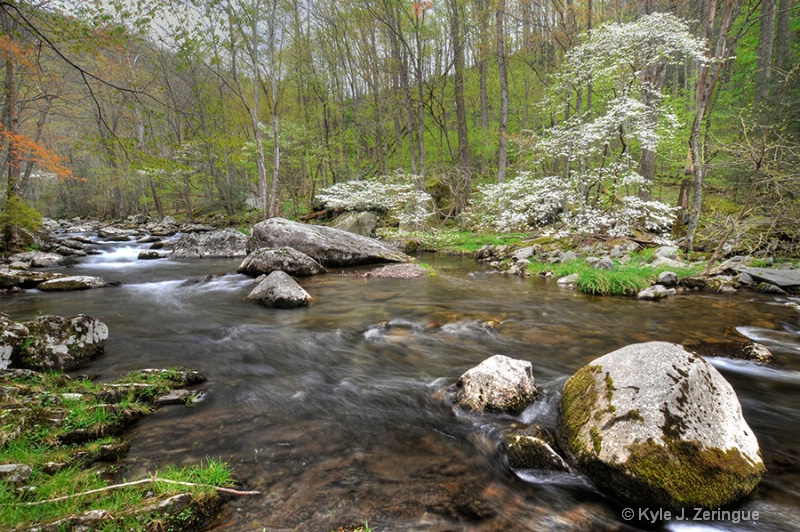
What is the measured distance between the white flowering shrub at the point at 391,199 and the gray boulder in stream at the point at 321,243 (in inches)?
173

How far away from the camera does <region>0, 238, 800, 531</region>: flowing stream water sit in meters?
2.18

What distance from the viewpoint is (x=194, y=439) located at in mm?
2643

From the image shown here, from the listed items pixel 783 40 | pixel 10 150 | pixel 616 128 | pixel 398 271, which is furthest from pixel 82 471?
pixel 783 40

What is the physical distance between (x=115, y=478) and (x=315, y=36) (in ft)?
90.5

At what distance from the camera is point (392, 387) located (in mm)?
3873

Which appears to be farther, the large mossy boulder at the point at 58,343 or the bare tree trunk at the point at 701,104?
the bare tree trunk at the point at 701,104

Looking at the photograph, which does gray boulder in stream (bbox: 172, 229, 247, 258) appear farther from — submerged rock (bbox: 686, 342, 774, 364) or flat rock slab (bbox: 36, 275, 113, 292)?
submerged rock (bbox: 686, 342, 774, 364)

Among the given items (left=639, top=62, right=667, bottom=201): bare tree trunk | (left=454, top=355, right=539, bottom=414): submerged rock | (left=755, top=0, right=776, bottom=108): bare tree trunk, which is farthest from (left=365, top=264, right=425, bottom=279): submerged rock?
(left=755, top=0, right=776, bottom=108): bare tree trunk

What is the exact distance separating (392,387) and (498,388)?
1.20 m

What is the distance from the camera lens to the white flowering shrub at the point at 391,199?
1595cm

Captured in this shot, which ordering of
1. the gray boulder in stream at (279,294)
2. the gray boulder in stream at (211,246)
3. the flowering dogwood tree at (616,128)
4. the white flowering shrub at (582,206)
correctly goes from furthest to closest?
the gray boulder in stream at (211,246) → the white flowering shrub at (582,206) → the flowering dogwood tree at (616,128) → the gray boulder in stream at (279,294)

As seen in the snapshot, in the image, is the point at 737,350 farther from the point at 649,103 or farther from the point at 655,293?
the point at 649,103

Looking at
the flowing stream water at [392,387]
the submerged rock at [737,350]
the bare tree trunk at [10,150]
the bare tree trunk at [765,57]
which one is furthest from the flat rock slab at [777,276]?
the bare tree trunk at [10,150]

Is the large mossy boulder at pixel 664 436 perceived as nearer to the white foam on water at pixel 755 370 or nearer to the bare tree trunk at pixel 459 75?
the white foam on water at pixel 755 370
